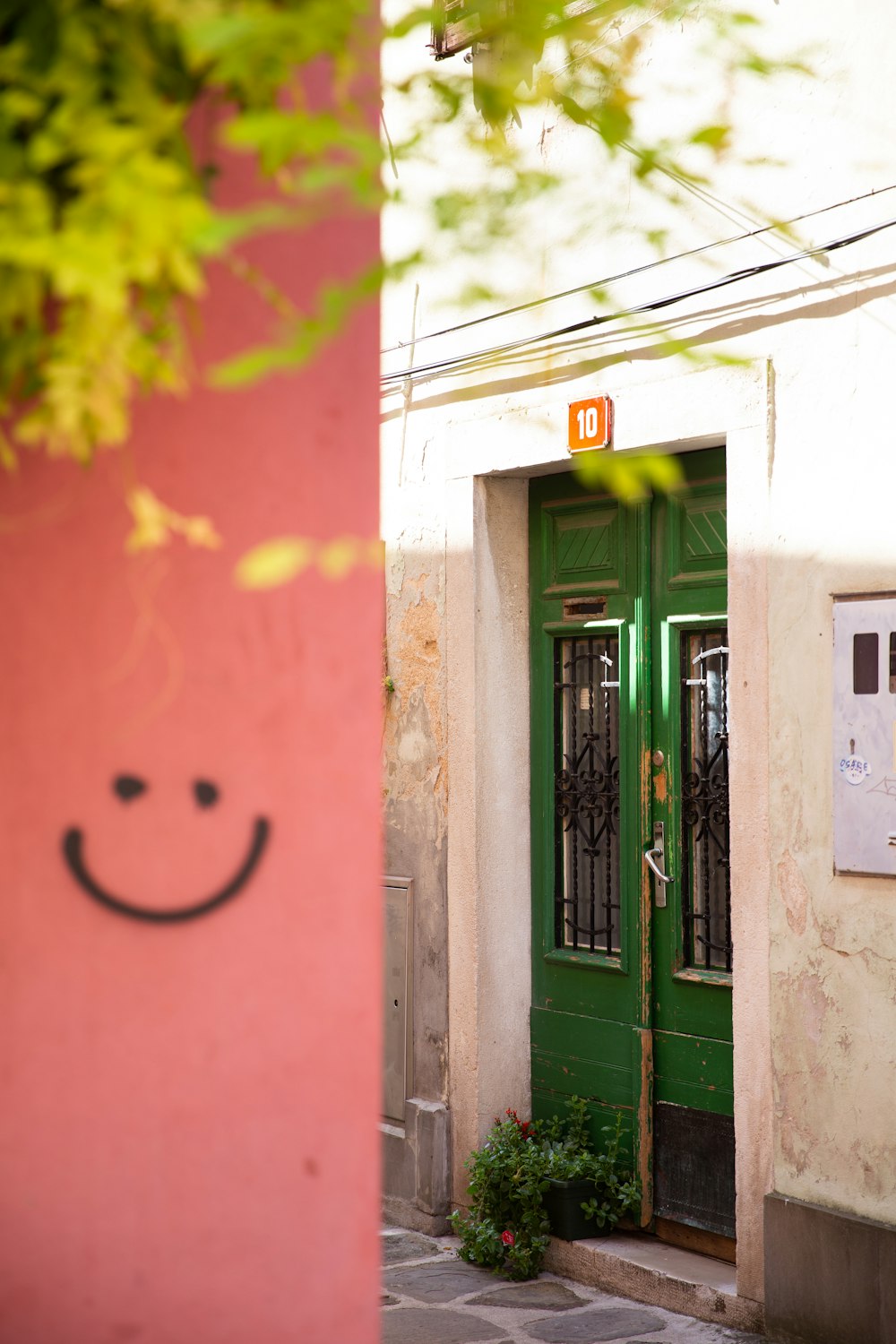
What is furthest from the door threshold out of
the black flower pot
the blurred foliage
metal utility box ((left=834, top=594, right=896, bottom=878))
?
the blurred foliage

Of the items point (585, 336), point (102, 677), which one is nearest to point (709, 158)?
point (585, 336)

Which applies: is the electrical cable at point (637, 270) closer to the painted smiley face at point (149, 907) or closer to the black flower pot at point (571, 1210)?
the painted smiley face at point (149, 907)

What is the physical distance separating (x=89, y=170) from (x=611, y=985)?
4.74 meters

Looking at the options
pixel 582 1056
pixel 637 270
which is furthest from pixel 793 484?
pixel 582 1056

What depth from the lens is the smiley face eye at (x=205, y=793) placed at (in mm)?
1844

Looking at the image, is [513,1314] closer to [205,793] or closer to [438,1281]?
[438,1281]

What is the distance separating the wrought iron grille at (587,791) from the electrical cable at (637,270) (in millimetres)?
1355

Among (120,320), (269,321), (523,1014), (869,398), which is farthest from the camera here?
(523,1014)

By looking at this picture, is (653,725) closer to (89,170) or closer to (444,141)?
(444,141)

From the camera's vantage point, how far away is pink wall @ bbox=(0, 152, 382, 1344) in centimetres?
173

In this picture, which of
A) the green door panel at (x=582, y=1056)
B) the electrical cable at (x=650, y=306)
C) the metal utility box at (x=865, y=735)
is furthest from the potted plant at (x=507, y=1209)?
the electrical cable at (x=650, y=306)

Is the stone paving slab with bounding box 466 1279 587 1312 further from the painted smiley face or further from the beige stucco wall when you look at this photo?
the painted smiley face

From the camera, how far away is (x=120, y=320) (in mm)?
1352

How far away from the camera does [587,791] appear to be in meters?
5.73
